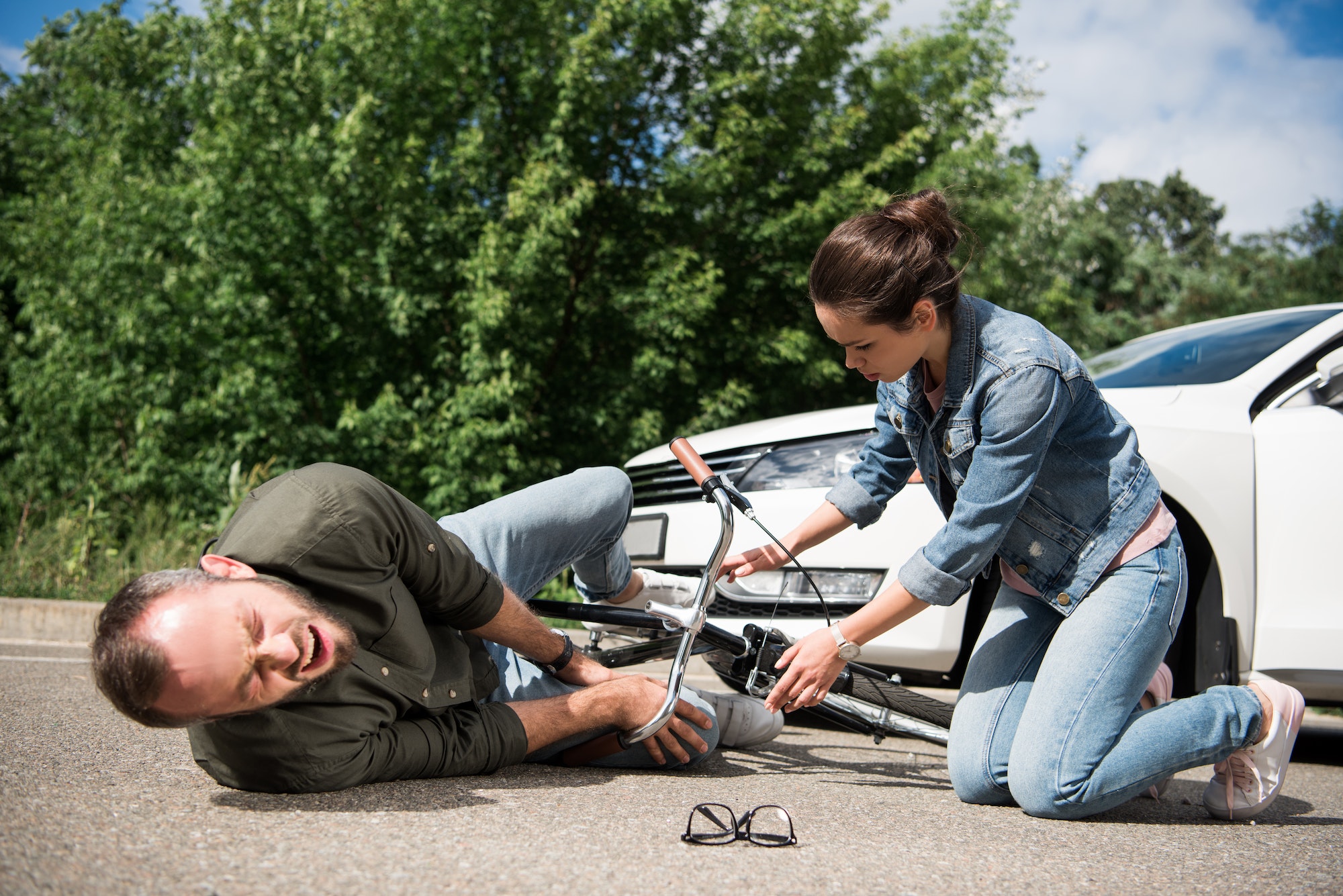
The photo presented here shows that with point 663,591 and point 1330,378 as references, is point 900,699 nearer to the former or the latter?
point 663,591

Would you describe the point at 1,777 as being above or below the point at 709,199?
below

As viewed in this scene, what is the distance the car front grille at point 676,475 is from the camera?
152 inches

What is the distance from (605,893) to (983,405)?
1559 millimetres

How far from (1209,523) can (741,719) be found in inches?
67.9

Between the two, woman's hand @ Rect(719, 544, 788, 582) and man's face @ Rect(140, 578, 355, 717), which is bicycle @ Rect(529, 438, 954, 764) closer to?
woman's hand @ Rect(719, 544, 788, 582)

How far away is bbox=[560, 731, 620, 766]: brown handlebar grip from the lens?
2.75m

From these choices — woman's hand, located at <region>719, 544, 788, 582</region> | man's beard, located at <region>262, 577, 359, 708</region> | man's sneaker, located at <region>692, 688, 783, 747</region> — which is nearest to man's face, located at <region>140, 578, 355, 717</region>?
man's beard, located at <region>262, 577, 359, 708</region>

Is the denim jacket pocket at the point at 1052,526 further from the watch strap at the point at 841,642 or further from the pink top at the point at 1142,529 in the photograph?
the watch strap at the point at 841,642

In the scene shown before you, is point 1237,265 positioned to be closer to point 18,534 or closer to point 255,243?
point 255,243

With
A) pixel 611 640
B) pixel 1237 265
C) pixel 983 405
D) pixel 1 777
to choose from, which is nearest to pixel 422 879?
pixel 1 777

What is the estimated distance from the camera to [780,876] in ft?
6.01

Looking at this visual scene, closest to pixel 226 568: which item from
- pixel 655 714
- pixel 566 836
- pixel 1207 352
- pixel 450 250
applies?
pixel 566 836

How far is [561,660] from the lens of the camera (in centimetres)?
275

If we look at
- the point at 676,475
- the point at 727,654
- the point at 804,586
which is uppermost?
the point at 676,475
